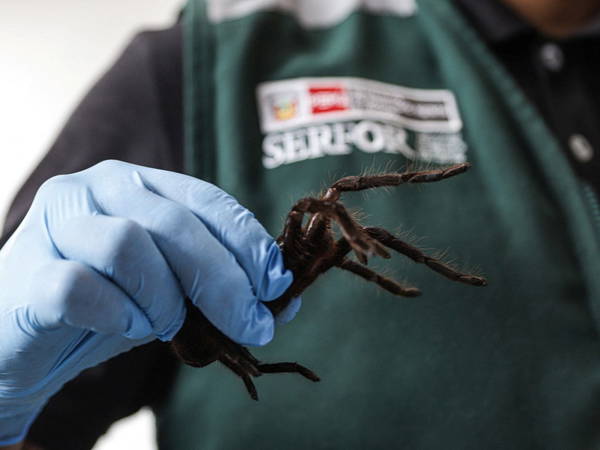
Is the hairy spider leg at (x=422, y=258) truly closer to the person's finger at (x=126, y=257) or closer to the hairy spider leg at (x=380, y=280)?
the hairy spider leg at (x=380, y=280)

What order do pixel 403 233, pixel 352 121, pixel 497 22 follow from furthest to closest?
pixel 497 22 → pixel 352 121 → pixel 403 233

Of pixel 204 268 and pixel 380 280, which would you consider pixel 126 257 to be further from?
pixel 380 280

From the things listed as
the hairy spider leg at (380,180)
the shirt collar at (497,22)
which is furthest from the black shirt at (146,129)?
the hairy spider leg at (380,180)

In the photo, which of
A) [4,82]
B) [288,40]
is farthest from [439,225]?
[4,82]

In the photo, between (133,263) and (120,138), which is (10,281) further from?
(120,138)

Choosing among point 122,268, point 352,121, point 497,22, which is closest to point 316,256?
point 122,268

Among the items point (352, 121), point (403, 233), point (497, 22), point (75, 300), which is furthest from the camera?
point (497, 22)

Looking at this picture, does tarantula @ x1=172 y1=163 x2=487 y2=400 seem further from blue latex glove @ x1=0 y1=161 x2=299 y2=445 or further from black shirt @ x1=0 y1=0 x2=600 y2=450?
black shirt @ x1=0 y1=0 x2=600 y2=450
